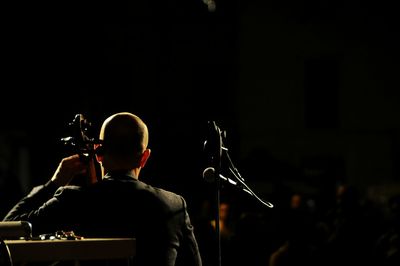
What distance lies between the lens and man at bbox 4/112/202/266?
2.74 metres

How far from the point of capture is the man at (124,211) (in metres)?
2.74

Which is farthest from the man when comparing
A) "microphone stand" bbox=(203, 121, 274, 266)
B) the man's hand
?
"microphone stand" bbox=(203, 121, 274, 266)

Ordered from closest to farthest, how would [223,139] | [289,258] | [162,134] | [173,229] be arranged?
[173,229]
[223,139]
[289,258]
[162,134]

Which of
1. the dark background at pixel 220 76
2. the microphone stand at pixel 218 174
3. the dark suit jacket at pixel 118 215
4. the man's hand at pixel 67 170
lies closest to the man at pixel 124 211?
the dark suit jacket at pixel 118 215

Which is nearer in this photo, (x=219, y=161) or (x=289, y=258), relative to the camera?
(x=219, y=161)

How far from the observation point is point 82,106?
19.7 metres

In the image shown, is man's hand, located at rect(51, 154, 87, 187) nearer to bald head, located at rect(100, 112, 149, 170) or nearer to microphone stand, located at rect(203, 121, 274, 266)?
bald head, located at rect(100, 112, 149, 170)

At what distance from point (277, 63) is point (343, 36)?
74.2 inches

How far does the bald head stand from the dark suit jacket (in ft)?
0.27

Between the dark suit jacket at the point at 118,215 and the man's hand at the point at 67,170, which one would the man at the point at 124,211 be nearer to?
the dark suit jacket at the point at 118,215

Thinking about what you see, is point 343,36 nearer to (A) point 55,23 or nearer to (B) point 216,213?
(A) point 55,23

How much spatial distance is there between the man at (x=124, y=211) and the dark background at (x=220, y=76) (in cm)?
1642

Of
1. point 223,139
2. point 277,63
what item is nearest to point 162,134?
point 277,63

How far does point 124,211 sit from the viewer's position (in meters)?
2.76
